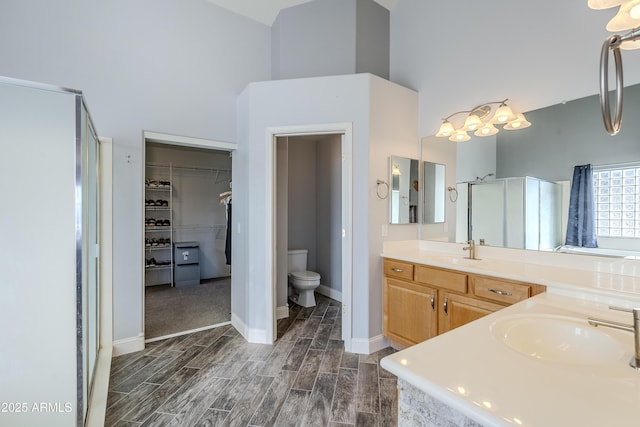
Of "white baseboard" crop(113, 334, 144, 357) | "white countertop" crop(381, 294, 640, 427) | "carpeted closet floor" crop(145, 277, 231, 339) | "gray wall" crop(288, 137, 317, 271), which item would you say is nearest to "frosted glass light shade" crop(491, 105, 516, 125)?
"white countertop" crop(381, 294, 640, 427)

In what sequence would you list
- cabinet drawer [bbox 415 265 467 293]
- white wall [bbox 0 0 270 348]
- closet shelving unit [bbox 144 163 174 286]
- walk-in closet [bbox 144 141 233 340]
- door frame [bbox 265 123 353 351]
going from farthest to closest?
closet shelving unit [bbox 144 163 174 286] → walk-in closet [bbox 144 141 233 340] → door frame [bbox 265 123 353 351] → white wall [bbox 0 0 270 348] → cabinet drawer [bbox 415 265 467 293]

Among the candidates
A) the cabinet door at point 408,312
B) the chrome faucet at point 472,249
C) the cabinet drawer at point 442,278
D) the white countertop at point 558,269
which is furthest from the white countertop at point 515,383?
the chrome faucet at point 472,249

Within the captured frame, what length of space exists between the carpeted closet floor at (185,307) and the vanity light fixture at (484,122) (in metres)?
3.17

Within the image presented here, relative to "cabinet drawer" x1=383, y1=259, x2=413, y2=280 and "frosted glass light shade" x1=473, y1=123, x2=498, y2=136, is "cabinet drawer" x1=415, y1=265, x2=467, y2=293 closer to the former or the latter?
"cabinet drawer" x1=383, y1=259, x2=413, y2=280

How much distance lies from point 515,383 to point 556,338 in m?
0.56

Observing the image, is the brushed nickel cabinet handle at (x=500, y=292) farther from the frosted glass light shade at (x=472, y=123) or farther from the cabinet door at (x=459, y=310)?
the frosted glass light shade at (x=472, y=123)

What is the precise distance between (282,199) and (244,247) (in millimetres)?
726

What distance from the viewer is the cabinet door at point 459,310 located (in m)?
1.96

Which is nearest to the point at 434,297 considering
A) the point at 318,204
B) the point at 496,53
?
the point at 496,53

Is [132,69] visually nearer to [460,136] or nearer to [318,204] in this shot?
[318,204]

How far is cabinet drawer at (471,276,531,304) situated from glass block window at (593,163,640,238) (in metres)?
0.69

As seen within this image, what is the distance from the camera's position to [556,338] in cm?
105

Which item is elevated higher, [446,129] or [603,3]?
[603,3]

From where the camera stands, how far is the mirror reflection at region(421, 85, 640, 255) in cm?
178
